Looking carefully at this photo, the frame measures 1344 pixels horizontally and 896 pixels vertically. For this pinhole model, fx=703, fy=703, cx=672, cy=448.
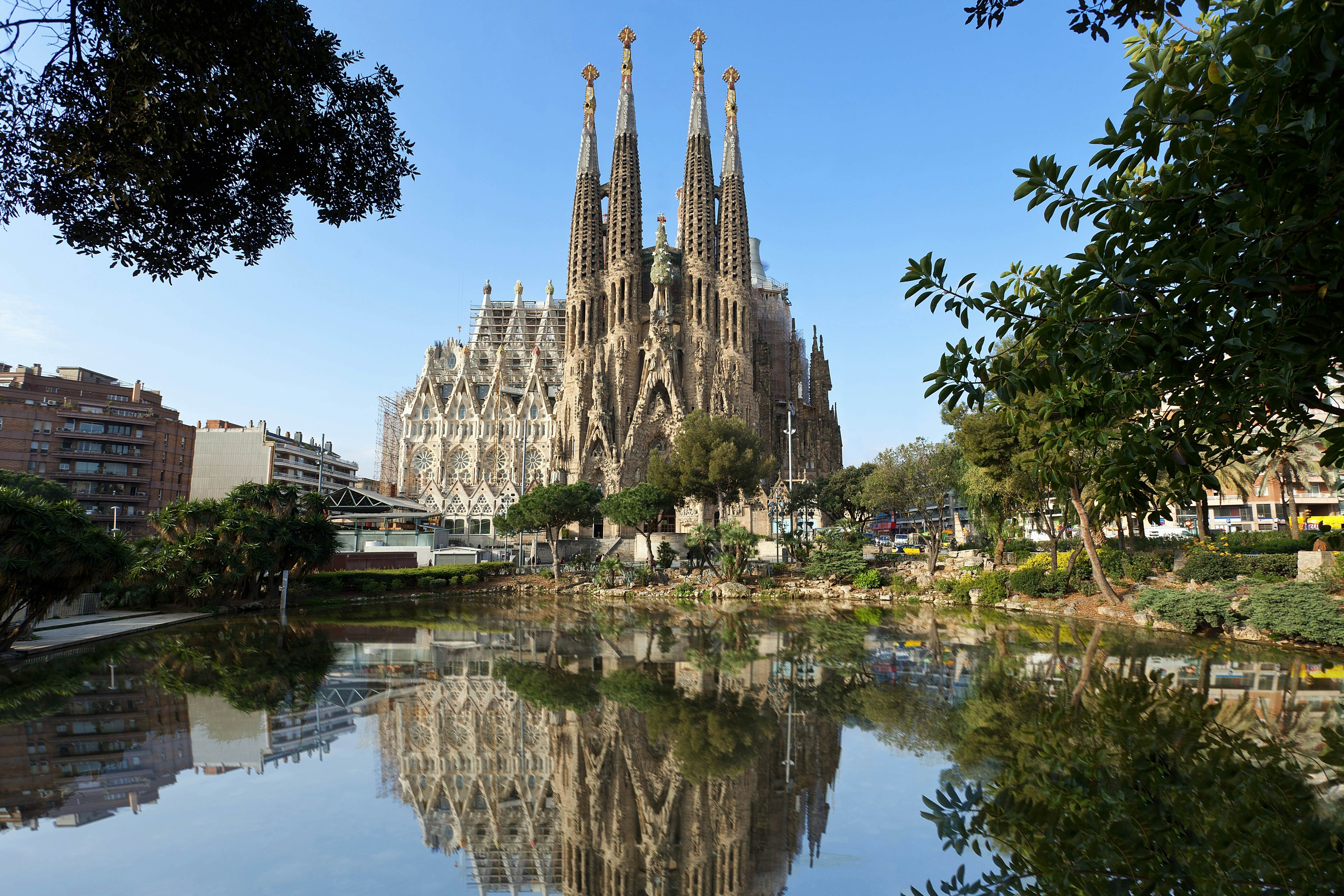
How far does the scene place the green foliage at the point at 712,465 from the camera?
41750 millimetres

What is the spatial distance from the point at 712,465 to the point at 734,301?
25.1 metres

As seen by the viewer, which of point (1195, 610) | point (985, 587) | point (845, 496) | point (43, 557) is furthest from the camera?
point (845, 496)

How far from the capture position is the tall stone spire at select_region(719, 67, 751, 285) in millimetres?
62531

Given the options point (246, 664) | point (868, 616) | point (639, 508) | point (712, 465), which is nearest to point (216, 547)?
point (246, 664)

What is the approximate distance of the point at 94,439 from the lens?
190 ft

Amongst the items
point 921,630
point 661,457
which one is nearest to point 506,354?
point 661,457

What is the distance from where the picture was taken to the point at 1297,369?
3963mm

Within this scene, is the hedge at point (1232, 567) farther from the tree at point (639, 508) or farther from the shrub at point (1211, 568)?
the tree at point (639, 508)

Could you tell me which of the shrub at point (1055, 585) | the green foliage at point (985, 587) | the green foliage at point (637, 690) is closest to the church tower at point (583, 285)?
the green foliage at point (985, 587)

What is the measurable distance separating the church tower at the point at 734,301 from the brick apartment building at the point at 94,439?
46.3 metres

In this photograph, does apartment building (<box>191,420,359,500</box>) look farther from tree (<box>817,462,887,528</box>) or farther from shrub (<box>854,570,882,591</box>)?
shrub (<box>854,570,882,591</box>)

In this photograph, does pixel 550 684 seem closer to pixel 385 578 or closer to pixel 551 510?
pixel 385 578

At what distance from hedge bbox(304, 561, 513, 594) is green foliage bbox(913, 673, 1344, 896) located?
1065 inches

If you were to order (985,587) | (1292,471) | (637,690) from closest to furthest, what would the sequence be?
(637,690) → (985,587) → (1292,471)
